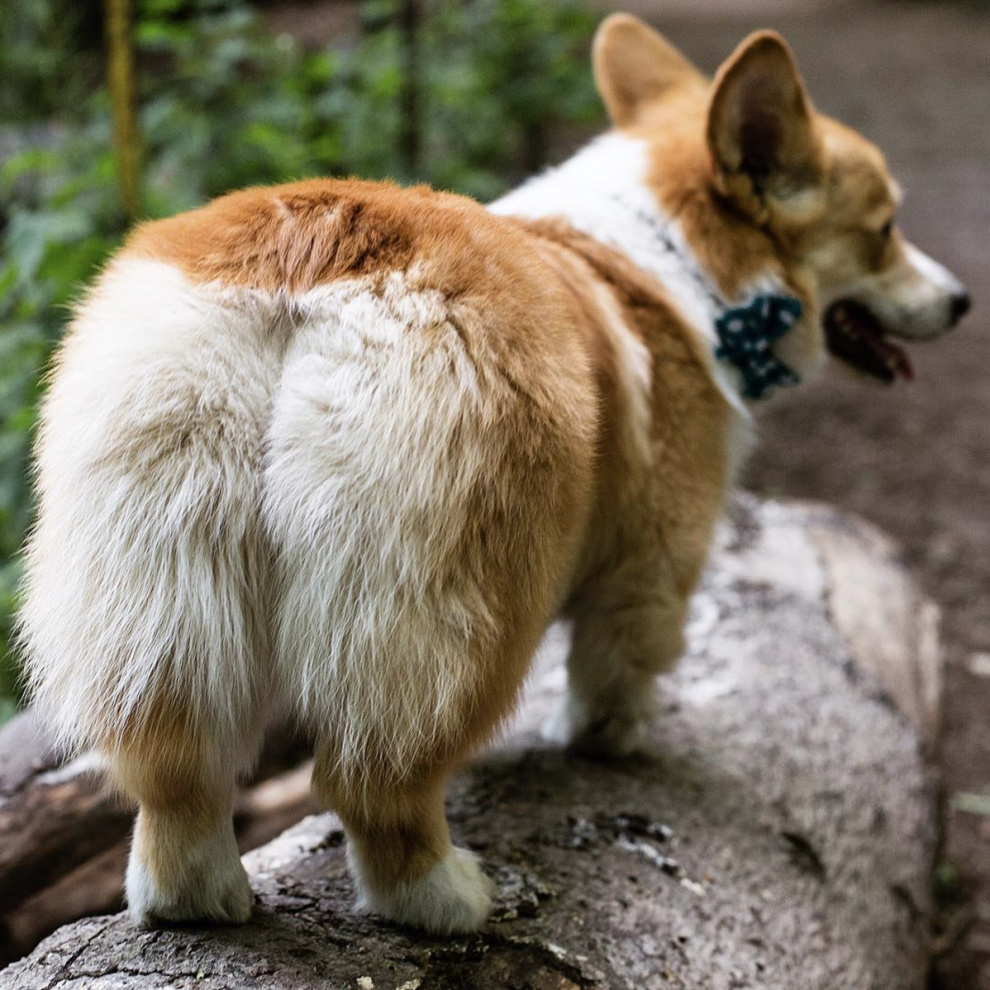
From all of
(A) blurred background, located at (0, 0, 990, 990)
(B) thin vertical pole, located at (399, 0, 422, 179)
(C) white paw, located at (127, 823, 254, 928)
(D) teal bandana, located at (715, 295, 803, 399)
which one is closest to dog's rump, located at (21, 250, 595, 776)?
(C) white paw, located at (127, 823, 254, 928)

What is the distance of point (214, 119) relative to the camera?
4789 millimetres

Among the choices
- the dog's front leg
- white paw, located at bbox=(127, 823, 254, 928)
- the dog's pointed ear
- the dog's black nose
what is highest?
the dog's pointed ear

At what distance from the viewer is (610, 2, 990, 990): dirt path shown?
354cm

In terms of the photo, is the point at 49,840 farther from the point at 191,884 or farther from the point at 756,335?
the point at 756,335

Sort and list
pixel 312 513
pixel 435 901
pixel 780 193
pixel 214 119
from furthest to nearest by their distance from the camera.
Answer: pixel 214 119 < pixel 780 193 < pixel 435 901 < pixel 312 513

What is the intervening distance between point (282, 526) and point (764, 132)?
5.28 feet

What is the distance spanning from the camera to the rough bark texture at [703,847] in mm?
1609

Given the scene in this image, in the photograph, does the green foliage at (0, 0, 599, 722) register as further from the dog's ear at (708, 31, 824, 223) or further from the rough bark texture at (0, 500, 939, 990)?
the dog's ear at (708, 31, 824, 223)

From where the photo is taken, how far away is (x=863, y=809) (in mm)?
2500

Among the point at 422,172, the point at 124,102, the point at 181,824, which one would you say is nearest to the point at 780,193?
the point at 181,824

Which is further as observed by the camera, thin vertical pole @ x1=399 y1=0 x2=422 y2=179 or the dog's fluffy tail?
thin vertical pole @ x1=399 y1=0 x2=422 y2=179

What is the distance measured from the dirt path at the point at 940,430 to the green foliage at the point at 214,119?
2362mm

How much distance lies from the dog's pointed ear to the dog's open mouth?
761 millimetres

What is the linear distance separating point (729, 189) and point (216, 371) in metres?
1.48
